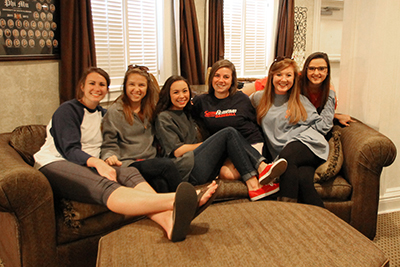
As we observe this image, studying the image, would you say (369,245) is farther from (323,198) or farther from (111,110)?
(111,110)

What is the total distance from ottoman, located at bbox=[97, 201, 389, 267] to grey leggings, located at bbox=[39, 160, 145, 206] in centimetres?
29

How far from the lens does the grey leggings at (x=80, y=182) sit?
1687 mm

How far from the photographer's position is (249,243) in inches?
52.4

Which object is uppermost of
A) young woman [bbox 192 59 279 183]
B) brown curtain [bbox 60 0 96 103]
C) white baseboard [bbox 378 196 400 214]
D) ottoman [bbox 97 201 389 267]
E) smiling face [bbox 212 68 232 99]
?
brown curtain [bbox 60 0 96 103]

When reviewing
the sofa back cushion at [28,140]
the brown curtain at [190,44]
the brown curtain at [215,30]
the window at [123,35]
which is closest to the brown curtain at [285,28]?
the brown curtain at [215,30]

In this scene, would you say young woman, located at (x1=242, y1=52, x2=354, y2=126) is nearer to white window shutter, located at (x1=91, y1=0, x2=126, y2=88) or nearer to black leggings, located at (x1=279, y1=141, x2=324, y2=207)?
black leggings, located at (x1=279, y1=141, x2=324, y2=207)

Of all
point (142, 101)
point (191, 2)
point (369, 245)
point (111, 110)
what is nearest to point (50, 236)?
point (111, 110)

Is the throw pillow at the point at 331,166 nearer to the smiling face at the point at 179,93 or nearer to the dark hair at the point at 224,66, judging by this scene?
the dark hair at the point at 224,66

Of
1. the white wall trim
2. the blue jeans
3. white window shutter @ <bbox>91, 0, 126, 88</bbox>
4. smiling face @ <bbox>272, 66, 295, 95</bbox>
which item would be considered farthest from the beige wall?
the white wall trim

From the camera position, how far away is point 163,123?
219 cm

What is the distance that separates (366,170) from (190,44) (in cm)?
314

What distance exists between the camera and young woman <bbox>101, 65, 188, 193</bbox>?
77.2 inches

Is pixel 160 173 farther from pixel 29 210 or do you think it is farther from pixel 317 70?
pixel 317 70

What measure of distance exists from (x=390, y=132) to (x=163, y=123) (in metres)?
1.72
